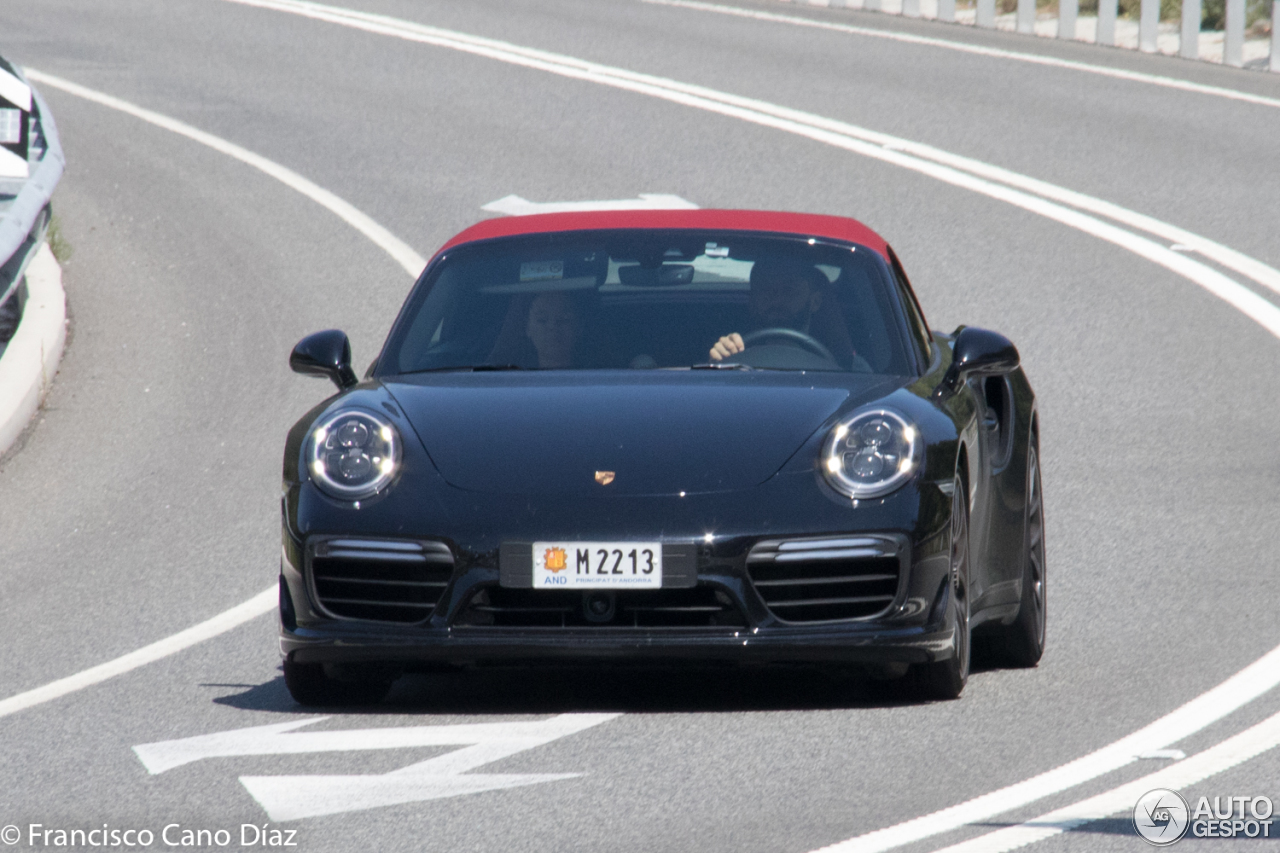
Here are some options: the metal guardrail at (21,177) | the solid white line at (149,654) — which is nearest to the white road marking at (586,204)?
the metal guardrail at (21,177)

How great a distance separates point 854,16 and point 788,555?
23744 mm

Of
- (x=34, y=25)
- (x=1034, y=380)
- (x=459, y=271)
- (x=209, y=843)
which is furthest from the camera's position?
(x=34, y=25)

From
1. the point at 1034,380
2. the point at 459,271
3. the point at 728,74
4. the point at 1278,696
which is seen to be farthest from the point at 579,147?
the point at 1278,696

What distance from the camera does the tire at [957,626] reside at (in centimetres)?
643

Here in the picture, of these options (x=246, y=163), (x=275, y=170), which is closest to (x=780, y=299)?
(x=275, y=170)

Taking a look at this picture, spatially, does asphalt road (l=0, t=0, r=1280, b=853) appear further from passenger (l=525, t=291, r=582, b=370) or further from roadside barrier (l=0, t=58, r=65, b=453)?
passenger (l=525, t=291, r=582, b=370)

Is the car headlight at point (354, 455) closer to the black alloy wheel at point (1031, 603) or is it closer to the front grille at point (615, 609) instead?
the front grille at point (615, 609)

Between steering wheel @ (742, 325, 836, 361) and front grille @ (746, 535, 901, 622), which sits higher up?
steering wheel @ (742, 325, 836, 361)

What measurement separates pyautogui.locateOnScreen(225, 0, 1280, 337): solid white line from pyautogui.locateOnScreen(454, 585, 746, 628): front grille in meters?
8.75

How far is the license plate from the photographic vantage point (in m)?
6.18

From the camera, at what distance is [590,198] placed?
18344 mm

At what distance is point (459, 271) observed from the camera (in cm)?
767

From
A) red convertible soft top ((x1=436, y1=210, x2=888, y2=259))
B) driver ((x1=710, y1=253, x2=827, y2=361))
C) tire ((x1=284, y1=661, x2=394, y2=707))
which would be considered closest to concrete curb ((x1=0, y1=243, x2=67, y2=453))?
red convertible soft top ((x1=436, y1=210, x2=888, y2=259))

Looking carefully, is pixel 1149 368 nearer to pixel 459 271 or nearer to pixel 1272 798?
pixel 459 271
